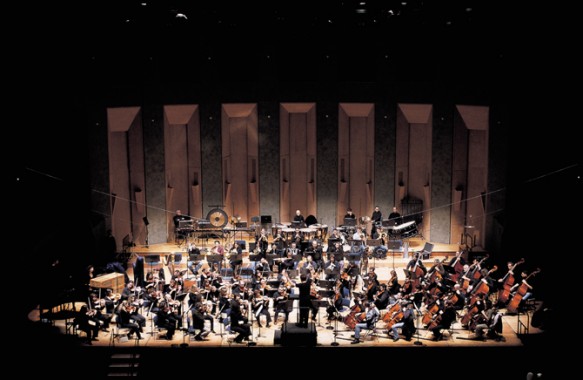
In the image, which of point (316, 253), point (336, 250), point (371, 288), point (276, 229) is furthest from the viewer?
point (276, 229)

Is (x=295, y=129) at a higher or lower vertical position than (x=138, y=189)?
higher

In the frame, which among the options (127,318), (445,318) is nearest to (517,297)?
(445,318)

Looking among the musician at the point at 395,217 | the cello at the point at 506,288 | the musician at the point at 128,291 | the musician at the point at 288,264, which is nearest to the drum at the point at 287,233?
the musician at the point at 288,264

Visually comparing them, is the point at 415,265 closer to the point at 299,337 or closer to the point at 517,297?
the point at 517,297

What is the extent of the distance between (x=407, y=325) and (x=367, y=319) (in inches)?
29.7

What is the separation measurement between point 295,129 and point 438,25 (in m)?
5.11

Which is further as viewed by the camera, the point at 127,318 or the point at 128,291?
the point at 128,291

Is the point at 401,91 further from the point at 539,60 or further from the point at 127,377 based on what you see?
the point at 127,377

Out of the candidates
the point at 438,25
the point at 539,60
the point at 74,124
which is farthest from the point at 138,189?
the point at 539,60

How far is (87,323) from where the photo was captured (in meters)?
12.9

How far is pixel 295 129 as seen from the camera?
804 inches

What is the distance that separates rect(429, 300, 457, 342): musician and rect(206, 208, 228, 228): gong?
7542 millimetres

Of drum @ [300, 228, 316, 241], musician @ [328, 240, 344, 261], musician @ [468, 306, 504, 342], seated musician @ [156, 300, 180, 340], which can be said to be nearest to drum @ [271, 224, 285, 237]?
drum @ [300, 228, 316, 241]

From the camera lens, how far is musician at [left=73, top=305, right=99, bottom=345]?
1280cm
